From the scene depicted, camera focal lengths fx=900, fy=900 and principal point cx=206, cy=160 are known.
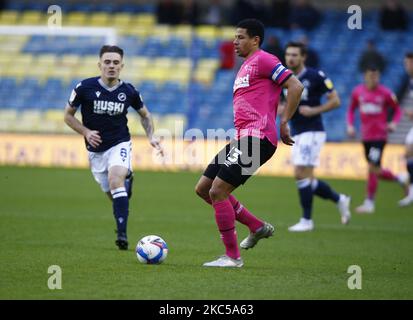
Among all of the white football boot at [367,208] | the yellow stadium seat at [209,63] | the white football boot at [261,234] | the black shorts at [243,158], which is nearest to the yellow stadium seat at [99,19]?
the yellow stadium seat at [209,63]

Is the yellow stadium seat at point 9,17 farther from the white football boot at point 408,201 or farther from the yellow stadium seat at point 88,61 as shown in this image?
→ the white football boot at point 408,201

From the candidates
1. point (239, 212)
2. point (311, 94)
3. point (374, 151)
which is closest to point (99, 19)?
point (374, 151)

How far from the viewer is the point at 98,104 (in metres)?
10.4

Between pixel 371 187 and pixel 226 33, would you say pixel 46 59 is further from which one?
pixel 371 187

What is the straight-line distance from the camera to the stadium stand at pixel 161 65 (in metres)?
24.7

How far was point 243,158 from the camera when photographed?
8.62 metres

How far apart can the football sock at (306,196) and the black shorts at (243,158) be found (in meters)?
4.33

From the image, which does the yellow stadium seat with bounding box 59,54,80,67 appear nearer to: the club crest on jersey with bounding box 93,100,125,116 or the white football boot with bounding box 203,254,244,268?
the club crest on jersey with bounding box 93,100,125,116

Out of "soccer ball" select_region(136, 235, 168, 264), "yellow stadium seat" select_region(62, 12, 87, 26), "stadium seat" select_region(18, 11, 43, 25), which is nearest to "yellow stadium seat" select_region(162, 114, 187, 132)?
"yellow stadium seat" select_region(62, 12, 87, 26)

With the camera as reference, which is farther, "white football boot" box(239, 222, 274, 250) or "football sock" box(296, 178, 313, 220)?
"football sock" box(296, 178, 313, 220)

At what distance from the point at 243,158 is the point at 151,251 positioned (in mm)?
1317

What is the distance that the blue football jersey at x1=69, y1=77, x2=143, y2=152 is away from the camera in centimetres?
1041

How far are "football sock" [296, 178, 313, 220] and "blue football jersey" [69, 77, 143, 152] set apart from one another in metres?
3.51

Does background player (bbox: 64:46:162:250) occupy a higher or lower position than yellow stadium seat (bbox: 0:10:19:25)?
lower
